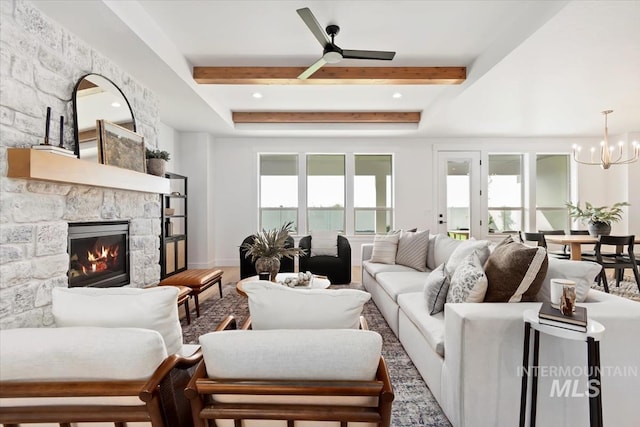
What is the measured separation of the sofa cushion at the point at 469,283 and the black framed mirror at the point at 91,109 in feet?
9.85

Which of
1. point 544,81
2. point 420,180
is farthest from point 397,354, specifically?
point 420,180

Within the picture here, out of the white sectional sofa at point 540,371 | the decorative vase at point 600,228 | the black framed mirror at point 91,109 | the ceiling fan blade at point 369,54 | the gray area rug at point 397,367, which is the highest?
the ceiling fan blade at point 369,54

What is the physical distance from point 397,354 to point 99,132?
314 cm

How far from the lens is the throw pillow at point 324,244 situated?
15.5 ft

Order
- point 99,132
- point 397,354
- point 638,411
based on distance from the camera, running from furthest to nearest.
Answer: point 99,132, point 397,354, point 638,411

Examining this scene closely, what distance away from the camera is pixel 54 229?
7.47ft

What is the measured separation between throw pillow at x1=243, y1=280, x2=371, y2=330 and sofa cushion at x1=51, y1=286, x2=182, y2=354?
38cm

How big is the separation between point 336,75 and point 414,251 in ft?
7.41

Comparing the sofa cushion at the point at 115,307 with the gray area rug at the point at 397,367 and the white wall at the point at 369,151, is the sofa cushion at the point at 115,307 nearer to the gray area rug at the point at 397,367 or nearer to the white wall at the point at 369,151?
the gray area rug at the point at 397,367

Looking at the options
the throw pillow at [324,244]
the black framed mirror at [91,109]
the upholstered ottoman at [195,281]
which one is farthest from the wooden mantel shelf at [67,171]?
the throw pillow at [324,244]

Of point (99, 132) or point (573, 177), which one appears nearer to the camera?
point (99, 132)

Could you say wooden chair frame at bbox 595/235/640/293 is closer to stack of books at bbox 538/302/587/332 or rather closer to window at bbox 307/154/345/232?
stack of books at bbox 538/302/587/332

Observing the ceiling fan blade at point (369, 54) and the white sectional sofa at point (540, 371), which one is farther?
the ceiling fan blade at point (369, 54)

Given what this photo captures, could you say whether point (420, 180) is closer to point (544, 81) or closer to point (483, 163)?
point (483, 163)
